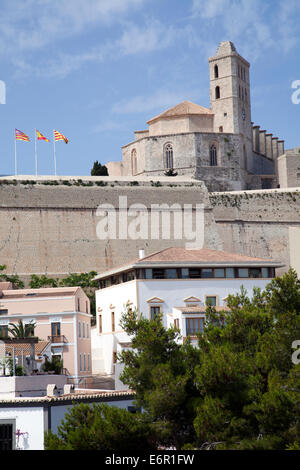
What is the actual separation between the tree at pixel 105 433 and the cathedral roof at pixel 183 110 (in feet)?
161

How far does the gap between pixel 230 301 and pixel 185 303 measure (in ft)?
45.6

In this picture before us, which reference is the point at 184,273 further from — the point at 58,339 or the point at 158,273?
the point at 58,339

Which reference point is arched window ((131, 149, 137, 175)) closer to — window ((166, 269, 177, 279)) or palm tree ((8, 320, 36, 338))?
window ((166, 269, 177, 279))

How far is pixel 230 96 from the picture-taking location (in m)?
61.6

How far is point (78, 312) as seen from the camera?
3089 cm

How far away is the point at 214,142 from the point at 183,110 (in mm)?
3940

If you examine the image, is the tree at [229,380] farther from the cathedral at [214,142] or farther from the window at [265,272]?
the cathedral at [214,142]

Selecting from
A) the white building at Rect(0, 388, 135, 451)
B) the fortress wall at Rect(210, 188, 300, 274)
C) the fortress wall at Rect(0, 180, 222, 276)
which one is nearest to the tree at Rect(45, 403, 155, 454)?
the white building at Rect(0, 388, 135, 451)

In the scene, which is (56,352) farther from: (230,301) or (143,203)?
(143,203)

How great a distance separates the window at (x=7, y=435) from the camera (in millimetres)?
16359

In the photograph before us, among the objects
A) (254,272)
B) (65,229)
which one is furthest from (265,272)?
(65,229)

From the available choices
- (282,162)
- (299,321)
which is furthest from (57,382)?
(282,162)

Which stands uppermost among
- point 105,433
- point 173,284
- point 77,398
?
point 173,284
